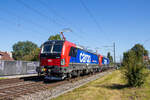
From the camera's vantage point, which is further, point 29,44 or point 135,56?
point 29,44

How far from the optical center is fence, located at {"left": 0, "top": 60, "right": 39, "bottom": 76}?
19.5 m

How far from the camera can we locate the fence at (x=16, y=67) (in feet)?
64.1

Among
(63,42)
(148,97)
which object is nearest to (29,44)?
(63,42)

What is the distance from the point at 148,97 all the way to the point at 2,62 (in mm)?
17079

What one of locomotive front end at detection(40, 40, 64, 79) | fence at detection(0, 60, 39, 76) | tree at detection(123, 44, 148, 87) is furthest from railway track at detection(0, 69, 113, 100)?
fence at detection(0, 60, 39, 76)

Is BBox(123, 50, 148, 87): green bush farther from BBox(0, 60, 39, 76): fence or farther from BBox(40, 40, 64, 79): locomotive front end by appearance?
BBox(0, 60, 39, 76): fence

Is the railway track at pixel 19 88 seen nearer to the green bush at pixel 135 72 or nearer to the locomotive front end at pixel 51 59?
the locomotive front end at pixel 51 59

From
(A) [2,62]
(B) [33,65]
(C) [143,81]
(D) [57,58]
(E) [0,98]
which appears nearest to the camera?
(E) [0,98]

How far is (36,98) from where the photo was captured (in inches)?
326

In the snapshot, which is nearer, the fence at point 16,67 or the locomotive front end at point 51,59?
the locomotive front end at point 51,59

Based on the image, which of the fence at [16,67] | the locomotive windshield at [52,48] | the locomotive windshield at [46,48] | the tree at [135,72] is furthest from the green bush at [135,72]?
the fence at [16,67]

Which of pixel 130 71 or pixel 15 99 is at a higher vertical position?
pixel 130 71

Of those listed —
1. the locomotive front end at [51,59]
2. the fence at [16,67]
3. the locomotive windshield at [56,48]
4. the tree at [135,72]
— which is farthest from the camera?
the fence at [16,67]

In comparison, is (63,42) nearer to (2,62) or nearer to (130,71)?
(130,71)
